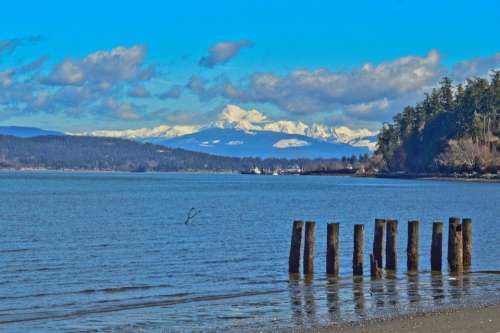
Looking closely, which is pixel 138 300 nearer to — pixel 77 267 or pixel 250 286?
pixel 250 286

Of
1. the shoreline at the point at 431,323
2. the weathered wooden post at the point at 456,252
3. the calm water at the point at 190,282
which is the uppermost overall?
the weathered wooden post at the point at 456,252

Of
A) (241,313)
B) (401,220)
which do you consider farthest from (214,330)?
(401,220)

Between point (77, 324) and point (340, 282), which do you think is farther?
point (340, 282)

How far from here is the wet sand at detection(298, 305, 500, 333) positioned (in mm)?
22094

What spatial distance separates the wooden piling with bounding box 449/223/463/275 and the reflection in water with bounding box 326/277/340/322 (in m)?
5.30

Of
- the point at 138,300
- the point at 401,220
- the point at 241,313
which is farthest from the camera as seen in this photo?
the point at 401,220

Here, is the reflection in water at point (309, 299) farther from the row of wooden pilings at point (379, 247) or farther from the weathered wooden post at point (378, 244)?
the weathered wooden post at point (378, 244)

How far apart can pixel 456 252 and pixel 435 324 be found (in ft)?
45.8

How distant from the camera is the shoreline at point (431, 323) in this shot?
22.2 metres

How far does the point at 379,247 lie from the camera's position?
116 feet

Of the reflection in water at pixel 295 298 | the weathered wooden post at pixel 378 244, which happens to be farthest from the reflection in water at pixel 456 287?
the reflection in water at pixel 295 298

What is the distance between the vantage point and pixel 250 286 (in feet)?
112

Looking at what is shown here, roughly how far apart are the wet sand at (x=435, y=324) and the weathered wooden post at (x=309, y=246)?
10318 millimetres

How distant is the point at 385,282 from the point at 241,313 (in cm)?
841
